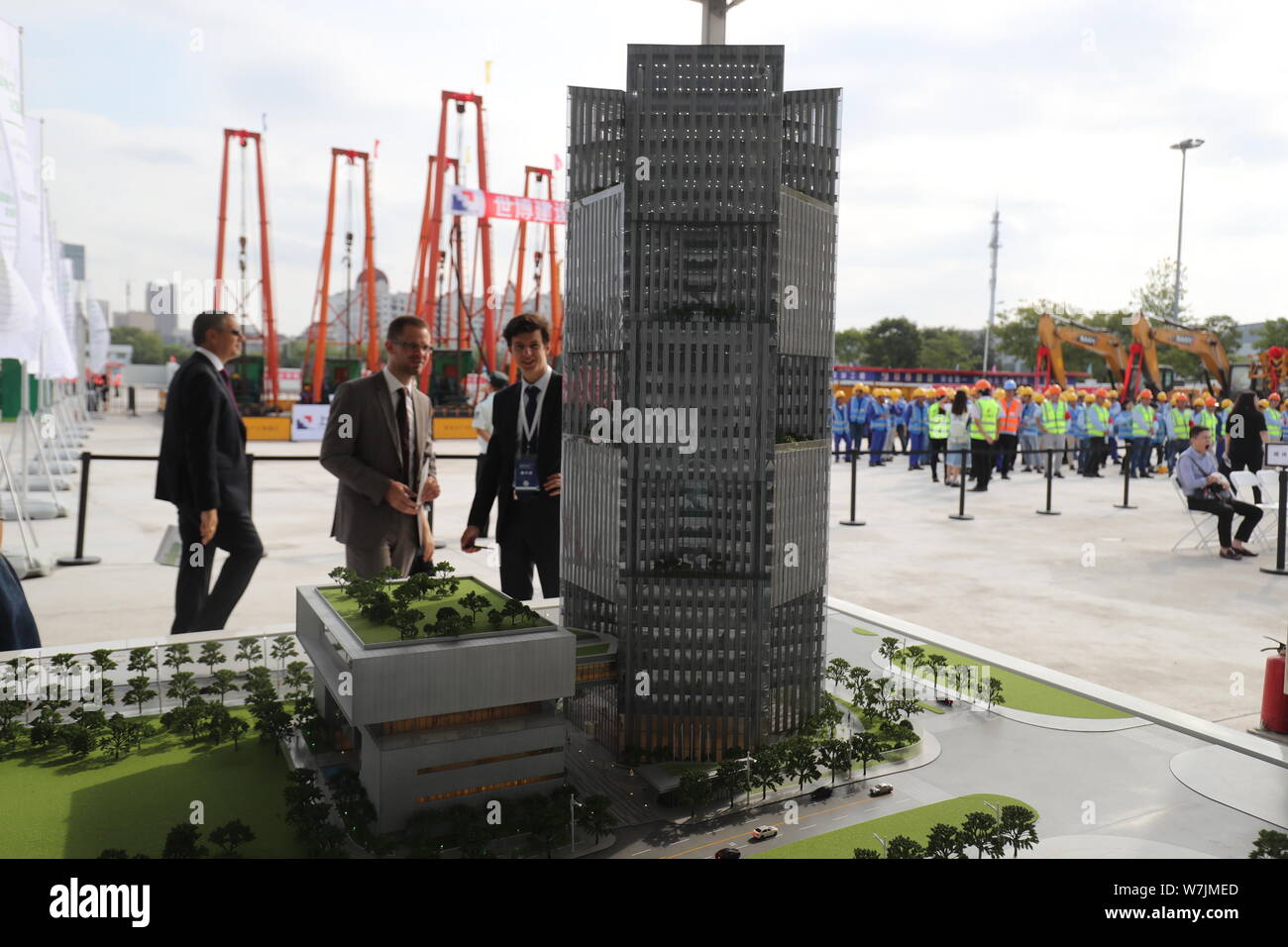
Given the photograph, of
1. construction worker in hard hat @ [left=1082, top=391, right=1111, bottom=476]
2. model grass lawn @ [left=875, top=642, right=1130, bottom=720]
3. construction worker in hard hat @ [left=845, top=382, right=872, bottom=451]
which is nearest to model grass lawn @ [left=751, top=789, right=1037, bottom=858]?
model grass lawn @ [left=875, top=642, right=1130, bottom=720]

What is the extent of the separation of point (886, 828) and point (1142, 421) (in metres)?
22.0

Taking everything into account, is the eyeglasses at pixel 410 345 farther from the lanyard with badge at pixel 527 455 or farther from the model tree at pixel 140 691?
the model tree at pixel 140 691

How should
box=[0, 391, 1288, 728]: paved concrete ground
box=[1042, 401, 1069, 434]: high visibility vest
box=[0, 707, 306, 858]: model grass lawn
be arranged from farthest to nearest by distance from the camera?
box=[1042, 401, 1069, 434]: high visibility vest, box=[0, 391, 1288, 728]: paved concrete ground, box=[0, 707, 306, 858]: model grass lawn

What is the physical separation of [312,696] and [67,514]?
10.2m

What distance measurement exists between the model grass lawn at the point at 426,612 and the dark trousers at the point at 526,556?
874 millimetres

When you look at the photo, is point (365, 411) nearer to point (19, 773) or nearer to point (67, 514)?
point (19, 773)

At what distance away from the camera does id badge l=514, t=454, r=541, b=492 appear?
18.6 feet

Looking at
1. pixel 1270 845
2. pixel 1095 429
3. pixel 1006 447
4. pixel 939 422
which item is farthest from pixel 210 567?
pixel 1095 429

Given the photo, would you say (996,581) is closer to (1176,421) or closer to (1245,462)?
(1245,462)

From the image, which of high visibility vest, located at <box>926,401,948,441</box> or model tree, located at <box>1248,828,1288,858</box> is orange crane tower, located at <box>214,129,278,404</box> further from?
model tree, located at <box>1248,828,1288,858</box>

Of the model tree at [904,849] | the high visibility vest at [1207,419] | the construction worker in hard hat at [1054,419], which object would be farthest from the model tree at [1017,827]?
the high visibility vest at [1207,419]

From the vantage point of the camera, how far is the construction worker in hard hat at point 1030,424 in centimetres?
2392

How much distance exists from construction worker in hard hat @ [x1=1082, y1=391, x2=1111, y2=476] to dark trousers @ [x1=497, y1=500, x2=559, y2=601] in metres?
18.5
